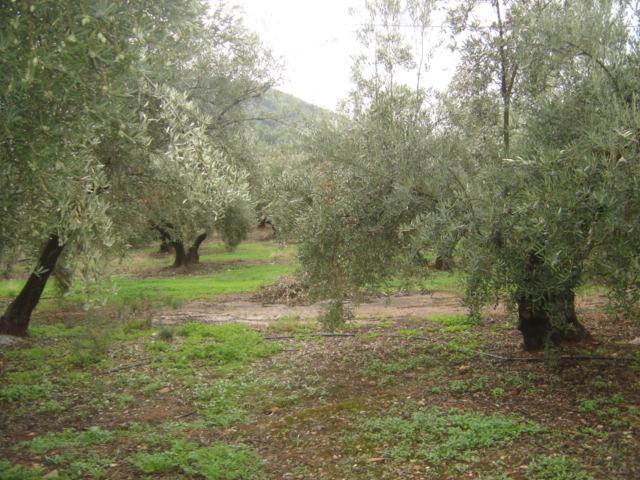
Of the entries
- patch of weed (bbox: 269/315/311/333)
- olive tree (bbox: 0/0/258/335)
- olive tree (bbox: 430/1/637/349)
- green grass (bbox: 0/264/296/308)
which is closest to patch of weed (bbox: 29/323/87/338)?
green grass (bbox: 0/264/296/308)

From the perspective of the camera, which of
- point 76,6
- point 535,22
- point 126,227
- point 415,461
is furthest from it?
point 126,227

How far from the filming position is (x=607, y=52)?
6.80m

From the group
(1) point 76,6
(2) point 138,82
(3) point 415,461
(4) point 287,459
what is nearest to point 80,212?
(2) point 138,82

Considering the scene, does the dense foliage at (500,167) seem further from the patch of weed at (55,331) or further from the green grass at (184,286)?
the green grass at (184,286)

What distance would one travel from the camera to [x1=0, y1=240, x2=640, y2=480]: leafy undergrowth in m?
6.70

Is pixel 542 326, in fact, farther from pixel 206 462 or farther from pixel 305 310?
pixel 305 310

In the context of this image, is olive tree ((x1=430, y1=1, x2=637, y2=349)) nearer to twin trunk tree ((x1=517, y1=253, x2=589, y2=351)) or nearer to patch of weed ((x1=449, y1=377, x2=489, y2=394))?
twin trunk tree ((x1=517, y1=253, x2=589, y2=351))

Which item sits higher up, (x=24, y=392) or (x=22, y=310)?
(x=22, y=310)

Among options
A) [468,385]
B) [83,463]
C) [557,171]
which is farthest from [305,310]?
[557,171]

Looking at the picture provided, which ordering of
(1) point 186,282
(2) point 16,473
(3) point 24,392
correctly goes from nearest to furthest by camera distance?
(2) point 16,473
(3) point 24,392
(1) point 186,282

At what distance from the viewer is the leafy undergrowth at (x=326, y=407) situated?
6.70 metres

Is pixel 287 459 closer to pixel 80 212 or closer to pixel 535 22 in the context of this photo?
A: pixel 80 212

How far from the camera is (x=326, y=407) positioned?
872 cm

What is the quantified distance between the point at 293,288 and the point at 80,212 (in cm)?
1545
